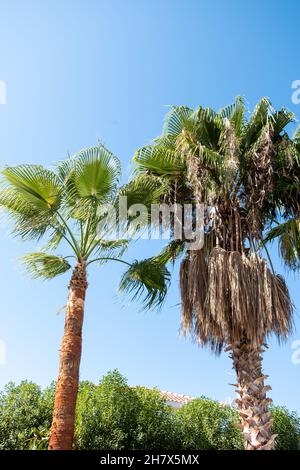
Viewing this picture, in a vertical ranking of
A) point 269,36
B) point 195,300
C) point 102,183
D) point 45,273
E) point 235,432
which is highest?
point 269,36

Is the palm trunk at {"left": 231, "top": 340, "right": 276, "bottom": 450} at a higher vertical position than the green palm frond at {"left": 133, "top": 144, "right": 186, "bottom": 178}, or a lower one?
lower

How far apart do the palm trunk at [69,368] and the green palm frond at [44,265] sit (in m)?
0.62

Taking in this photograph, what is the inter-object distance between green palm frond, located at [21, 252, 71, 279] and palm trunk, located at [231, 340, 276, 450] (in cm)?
360

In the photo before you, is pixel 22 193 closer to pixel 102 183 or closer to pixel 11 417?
pixel 102 183

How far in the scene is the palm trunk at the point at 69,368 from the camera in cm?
584

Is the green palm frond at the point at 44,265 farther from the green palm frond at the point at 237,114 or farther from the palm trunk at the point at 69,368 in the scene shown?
the green palm frond at the point at 237,114

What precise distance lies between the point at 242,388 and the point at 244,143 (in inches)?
194

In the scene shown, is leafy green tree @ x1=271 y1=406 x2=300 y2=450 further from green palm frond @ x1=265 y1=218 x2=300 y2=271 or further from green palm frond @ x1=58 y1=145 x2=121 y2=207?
green palm frond @ x1=58 y1=145 x2=121 y2=207

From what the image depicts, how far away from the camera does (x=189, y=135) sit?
8.40m

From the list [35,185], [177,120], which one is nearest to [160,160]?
[177,120]

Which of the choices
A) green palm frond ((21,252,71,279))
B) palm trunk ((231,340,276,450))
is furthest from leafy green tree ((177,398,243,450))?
green palm frond ((21,252,71,279))

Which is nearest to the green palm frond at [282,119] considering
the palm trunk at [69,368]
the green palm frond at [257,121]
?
the green palm frond at [257,121]

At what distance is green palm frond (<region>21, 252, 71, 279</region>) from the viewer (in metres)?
7.73

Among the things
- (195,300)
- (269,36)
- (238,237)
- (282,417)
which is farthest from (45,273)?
(282,417)
